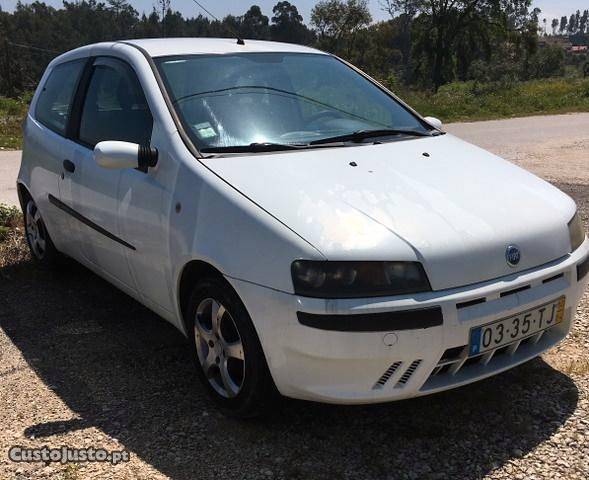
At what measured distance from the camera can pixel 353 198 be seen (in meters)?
2.69

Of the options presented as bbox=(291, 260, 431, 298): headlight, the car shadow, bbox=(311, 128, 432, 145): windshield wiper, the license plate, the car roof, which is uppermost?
the car roof

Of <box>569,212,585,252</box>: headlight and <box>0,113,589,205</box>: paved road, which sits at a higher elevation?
<box>569,212,585,252</box>: headlight

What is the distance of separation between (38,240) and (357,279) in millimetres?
3295

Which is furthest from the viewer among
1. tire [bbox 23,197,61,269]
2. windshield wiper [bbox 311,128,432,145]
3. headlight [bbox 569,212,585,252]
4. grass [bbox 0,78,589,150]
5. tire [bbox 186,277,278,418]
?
grass [bbox 0,78,589,150]

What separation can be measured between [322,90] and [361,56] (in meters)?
42.2

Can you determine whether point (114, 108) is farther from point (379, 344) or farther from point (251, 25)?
point (251, 25)

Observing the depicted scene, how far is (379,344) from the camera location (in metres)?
2.38

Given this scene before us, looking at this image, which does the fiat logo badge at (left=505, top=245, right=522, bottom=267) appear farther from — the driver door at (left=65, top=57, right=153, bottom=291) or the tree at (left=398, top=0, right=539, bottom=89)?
the tree at (left=398, top=0, right=539, bottom=89)

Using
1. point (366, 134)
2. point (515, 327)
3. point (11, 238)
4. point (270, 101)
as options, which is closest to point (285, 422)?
point (515, 327)

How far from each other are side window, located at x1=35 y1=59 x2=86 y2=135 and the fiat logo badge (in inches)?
113

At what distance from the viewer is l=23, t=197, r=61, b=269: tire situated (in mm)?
4734

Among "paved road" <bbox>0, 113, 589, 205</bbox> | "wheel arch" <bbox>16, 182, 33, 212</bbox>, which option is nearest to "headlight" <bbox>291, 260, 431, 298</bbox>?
"wheel arch" <bbox>16, 182, 33, 212</bbox>

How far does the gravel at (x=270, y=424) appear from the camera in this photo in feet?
8.41

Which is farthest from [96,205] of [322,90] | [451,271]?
[451,271]
